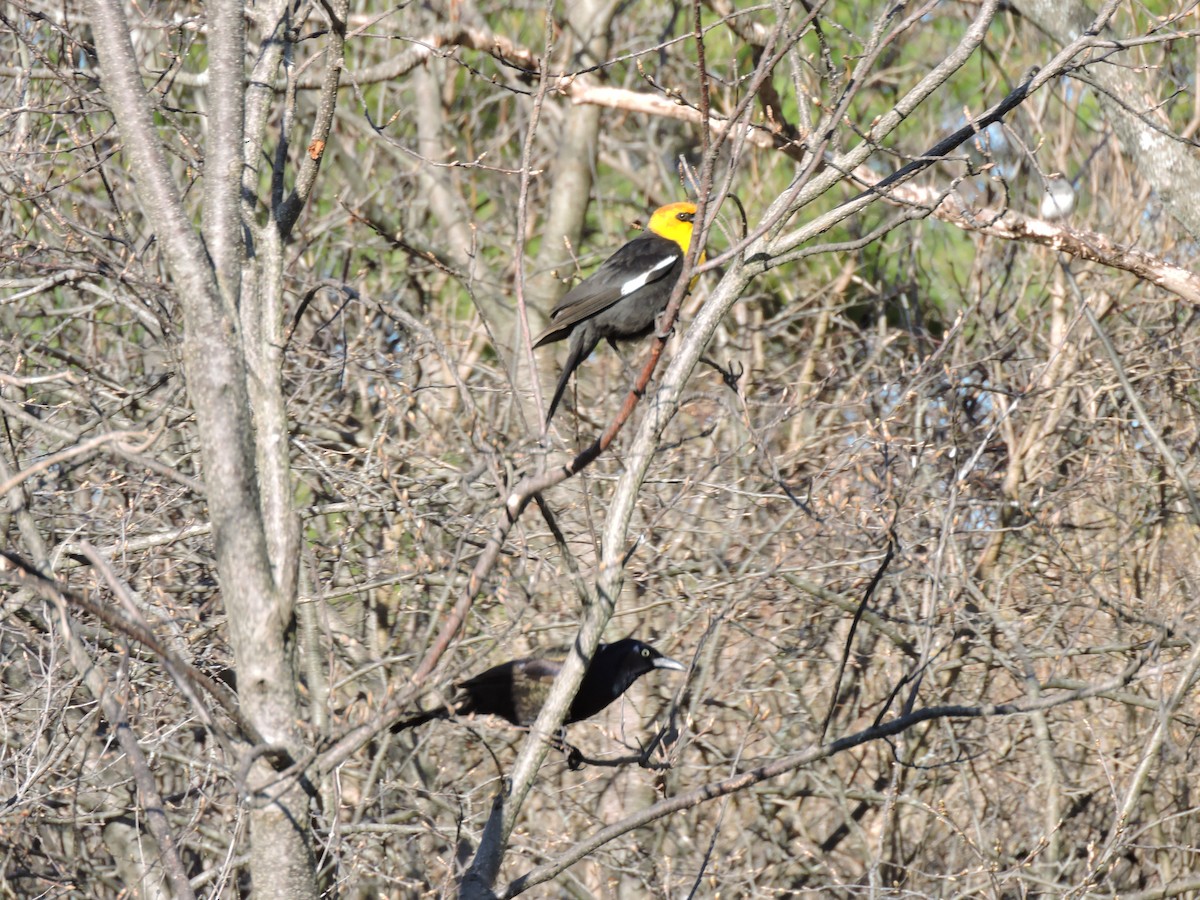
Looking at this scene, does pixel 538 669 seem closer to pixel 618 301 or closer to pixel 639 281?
pixel 618 301

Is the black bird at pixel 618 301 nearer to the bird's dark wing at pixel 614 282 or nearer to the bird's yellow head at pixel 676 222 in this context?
A: the bird's dark wing at pixel 614 282

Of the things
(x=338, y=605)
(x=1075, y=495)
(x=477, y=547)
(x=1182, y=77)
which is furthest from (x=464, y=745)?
(x=1182, y=77)

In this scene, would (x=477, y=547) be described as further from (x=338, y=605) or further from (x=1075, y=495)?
(x=1075, y=495)

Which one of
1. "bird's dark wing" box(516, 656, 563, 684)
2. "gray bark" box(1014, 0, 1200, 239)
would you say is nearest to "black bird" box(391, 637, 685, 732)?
"bird's dark wing" box(516, 656, 563, 684)

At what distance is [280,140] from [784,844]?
512 cm

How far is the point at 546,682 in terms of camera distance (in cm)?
528

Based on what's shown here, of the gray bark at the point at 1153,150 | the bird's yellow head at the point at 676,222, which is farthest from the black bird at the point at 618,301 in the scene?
the gray bark at the point at 1153,150

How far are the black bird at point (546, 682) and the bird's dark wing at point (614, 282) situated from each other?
60.5 inches

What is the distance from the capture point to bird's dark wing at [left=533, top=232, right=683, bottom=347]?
5.95 m

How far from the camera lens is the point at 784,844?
7184mm

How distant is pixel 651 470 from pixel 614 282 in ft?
3.30

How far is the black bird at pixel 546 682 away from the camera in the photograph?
516cm

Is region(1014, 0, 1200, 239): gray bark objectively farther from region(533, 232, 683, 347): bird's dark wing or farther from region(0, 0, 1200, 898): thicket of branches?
region(533, 232, 683, 347): bird's dark wing

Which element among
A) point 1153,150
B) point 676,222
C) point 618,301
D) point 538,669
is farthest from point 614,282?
point 1153,150
